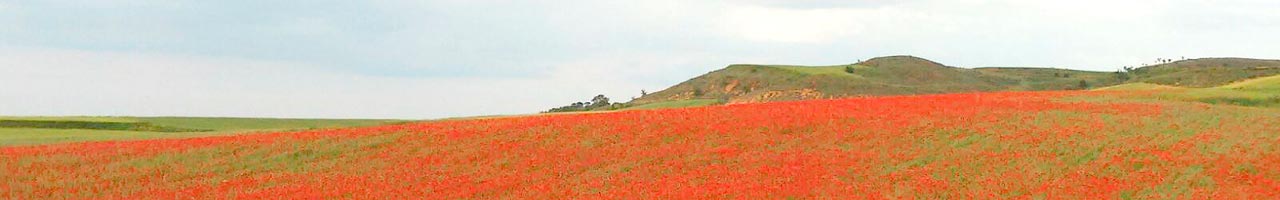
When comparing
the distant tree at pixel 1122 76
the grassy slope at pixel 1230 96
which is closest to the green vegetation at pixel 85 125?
the grassy slope at pixel 1230 96

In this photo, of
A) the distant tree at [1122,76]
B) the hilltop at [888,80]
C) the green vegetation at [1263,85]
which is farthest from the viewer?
the distant tree at [1122,76]

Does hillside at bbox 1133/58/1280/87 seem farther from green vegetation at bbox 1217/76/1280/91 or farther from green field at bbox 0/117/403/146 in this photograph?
green field at bbox 0/117/403/146

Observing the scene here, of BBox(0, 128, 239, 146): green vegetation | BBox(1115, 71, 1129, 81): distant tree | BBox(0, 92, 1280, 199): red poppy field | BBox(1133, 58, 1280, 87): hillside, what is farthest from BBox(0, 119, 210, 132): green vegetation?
BBox(1115, 71, 1129, 81): distant tree

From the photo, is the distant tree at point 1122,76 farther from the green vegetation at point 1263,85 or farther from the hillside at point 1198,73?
the green vegetation at point 1263,85

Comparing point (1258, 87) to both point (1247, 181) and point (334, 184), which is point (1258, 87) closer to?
point (1247, 181)

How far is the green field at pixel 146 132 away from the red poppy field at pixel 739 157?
361 inches

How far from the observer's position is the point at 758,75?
349ft

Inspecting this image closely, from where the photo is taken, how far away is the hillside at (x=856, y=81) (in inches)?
3890

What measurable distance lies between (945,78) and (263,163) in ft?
312

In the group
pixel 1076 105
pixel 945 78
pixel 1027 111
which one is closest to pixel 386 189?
pixel 1027 111

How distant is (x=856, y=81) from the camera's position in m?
104

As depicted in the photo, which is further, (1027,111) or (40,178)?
(1027,111)

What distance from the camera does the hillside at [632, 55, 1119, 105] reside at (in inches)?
3890

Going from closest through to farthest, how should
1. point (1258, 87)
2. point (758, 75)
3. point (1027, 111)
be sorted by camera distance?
point (1027, 111) < point (1258, 87) < point (758, 75)
